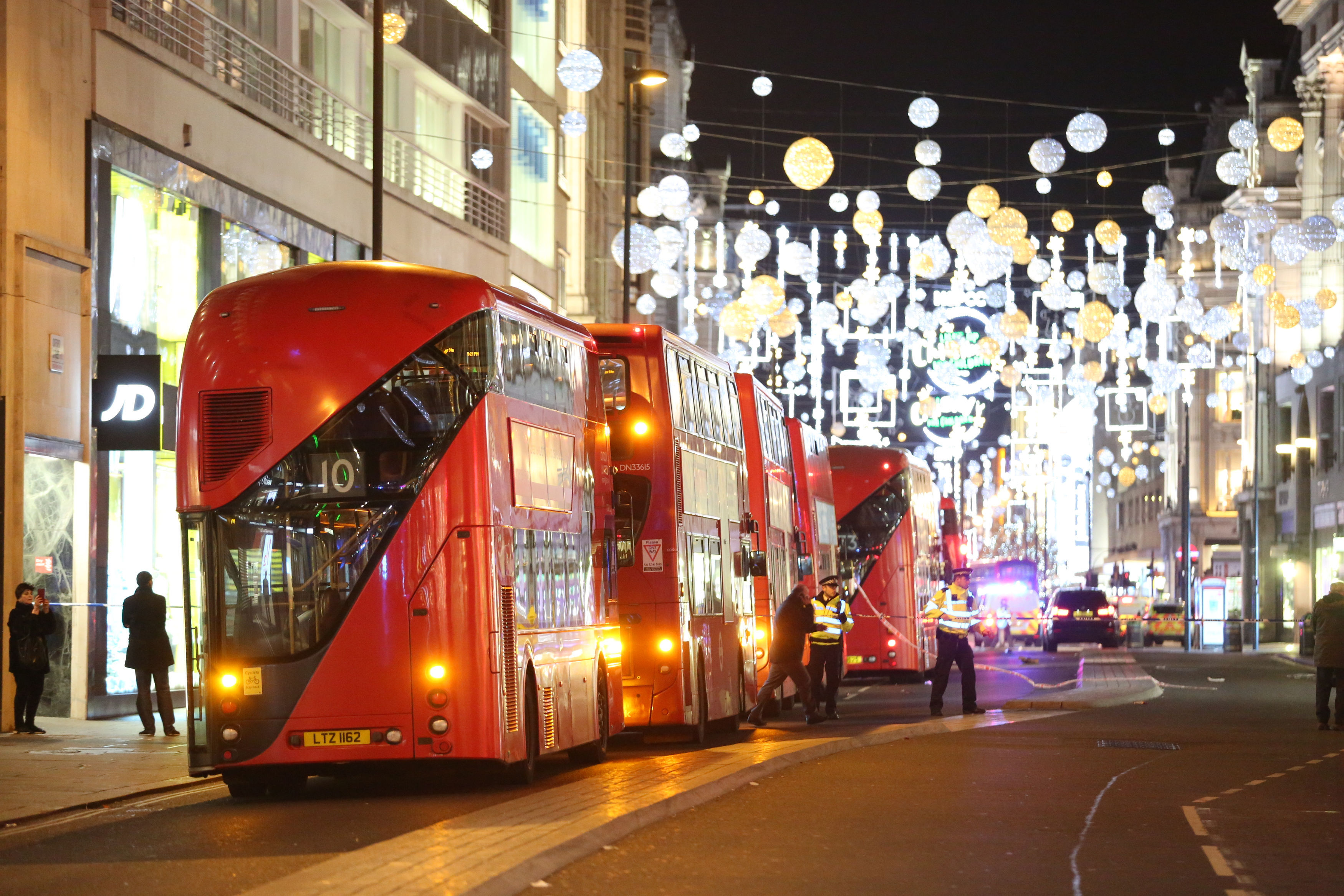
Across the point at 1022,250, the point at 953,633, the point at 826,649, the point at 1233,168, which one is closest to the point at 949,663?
the point at 953,633

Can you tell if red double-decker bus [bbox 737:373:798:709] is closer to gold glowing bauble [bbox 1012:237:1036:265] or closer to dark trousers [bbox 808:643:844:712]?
dark trousers [bbox 808:643:844:712]

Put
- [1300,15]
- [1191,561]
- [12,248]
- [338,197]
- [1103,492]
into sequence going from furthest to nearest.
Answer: [1103,492]
[1191,561]
[1300,15]
[338,197]
[12,248]

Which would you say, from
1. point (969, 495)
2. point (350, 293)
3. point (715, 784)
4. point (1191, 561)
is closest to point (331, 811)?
point (715, 784)

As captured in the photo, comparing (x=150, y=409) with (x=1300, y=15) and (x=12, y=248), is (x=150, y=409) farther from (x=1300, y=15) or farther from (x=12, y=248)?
(x=1300, y=15)

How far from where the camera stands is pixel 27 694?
21.1 m

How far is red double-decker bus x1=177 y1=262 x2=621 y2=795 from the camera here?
14.8 meters

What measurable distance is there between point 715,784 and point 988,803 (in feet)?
6.50

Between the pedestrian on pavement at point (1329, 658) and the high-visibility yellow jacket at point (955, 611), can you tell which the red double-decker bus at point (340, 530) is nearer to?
the high-visibility yellow jacket at point (955, 611)

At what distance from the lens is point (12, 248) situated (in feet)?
71.5

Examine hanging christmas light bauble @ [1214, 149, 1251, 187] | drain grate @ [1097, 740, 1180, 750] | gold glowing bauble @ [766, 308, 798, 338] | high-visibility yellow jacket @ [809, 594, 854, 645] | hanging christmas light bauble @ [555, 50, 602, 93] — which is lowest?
drain grate @ [1097, 740, 1180, 750]

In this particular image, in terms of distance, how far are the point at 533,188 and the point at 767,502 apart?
20.8 meters

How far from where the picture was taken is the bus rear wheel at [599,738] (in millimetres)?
18266

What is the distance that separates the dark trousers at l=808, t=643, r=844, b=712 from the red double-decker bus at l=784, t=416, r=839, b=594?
3.58 metres

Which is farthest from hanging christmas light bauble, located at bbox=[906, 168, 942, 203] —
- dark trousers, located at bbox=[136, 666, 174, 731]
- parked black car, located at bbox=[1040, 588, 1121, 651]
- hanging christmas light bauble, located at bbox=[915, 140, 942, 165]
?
parked black car, located at bbox=[1040, 588, 1121, 651]
